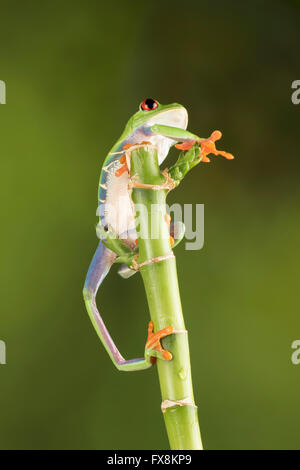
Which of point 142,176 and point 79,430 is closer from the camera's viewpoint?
point 142,176

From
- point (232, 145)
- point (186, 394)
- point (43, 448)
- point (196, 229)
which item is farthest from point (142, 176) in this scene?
point (43, 448)

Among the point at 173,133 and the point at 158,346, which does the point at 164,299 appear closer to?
the point at 158,346

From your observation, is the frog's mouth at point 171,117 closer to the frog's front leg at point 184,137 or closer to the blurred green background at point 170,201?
the frog's front leg at point 184,137

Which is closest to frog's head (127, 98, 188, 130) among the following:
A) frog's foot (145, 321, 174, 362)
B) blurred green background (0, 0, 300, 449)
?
frog's foot (145, 321, 174, 362)

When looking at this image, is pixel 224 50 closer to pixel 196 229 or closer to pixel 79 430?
pixel 196 229

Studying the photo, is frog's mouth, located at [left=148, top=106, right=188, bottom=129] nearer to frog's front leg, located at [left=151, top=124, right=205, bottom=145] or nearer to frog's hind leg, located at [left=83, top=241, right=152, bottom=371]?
frog's front leg, located at [left=151, top=124, right=205, bottom=145]

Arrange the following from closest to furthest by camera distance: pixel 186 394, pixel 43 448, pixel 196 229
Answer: pixel 186 394 → pixel 43 448 → pixel 196 229

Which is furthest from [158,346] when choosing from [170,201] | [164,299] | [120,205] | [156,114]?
[170,201]
